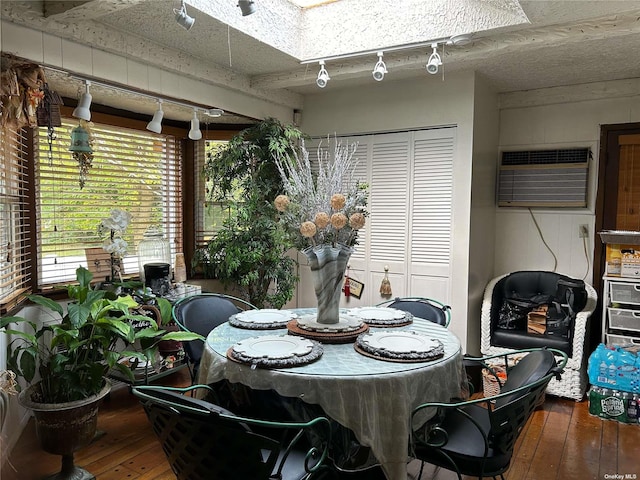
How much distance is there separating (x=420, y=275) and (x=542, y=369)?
213cm

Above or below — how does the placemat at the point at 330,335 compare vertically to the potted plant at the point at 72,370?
above

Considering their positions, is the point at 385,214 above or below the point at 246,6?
below

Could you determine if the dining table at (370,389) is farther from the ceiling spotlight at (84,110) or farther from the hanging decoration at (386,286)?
the hanging decoration at (386,286)

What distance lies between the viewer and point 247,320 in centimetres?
249

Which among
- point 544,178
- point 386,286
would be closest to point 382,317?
point 386,286

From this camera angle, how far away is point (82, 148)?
3227mm

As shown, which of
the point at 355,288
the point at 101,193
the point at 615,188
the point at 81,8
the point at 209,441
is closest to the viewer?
the point at 209,441

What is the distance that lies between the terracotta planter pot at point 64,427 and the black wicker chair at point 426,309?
6.14 feet

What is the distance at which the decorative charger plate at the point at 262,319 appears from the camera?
2.42 m

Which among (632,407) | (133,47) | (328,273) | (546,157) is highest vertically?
(133,47)

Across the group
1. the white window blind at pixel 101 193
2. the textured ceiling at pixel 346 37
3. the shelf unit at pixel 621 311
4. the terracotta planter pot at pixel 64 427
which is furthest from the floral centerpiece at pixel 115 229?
the shelf unit at pixel 621 311

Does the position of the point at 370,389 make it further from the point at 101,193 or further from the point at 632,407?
the point at 101,193

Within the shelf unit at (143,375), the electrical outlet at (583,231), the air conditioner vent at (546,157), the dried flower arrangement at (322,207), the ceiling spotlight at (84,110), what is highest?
the ceiling spotlight at (84,110)

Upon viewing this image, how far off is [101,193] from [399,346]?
9.41 feet
